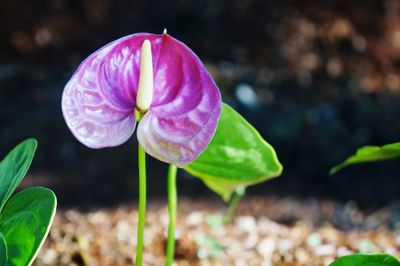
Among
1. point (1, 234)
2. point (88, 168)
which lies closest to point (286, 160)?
point (88, 168)

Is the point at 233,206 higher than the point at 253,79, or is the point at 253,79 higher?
the point at 233,206

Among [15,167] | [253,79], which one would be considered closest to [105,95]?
[15,167]

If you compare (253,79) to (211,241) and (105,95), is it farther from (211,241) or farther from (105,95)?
(105,95)

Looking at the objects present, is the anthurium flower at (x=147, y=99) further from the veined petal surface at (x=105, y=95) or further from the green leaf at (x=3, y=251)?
the green leaf at (x=3, y=251)

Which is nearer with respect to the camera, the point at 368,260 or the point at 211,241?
the point at 368,260

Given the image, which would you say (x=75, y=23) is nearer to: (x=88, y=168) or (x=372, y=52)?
(x=88, y=168)

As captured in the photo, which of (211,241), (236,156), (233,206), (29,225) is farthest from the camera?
(233,206)

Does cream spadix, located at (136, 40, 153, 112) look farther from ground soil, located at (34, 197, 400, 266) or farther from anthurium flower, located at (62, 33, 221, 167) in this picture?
ground soil, located at (34, 197, 400, 266)
